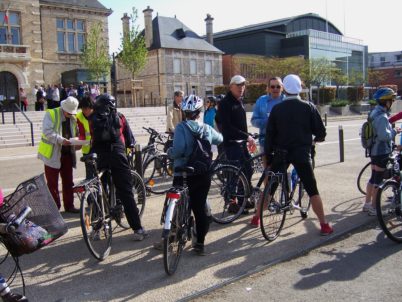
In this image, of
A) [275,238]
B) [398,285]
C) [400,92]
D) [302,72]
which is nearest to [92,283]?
[275,238]

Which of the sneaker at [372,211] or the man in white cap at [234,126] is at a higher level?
the man in white cap at [234,126]

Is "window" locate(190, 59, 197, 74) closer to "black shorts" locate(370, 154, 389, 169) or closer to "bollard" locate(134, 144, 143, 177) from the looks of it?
"bollard" locate(134, 144, 143, 177)

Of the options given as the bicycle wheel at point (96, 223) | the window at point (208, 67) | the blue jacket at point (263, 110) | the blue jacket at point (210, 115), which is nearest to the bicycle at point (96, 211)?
the bicycle wheel at point (96, 223)

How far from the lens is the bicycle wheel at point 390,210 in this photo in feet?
17.0

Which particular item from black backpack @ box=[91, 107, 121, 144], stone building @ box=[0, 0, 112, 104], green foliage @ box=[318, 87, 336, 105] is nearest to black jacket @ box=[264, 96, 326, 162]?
black backpack @ box=[91, 107, 121, 144]

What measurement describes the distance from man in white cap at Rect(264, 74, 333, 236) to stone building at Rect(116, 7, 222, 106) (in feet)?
154

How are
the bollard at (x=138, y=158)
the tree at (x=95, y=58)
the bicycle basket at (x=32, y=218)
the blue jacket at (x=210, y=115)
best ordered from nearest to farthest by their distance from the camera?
the bicycle basket at (x=32, y=218), the bollard at (x=138, y=158), the blue jacket at (x=210, y=115), the tree at (x=95, y=58)

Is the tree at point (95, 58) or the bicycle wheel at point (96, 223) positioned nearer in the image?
the bicycle wheel at point (96, 223)

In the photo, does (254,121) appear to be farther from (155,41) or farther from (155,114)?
(155,41)

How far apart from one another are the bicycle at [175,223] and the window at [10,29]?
3715 centimetres

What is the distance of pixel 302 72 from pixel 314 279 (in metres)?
51.8

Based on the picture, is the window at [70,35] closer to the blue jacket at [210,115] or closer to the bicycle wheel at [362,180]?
the blue jacket at [210,115]


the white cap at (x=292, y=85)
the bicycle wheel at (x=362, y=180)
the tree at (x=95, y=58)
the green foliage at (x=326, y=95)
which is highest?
the tree at (x=95, y=58)

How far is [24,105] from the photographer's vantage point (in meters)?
29.2
